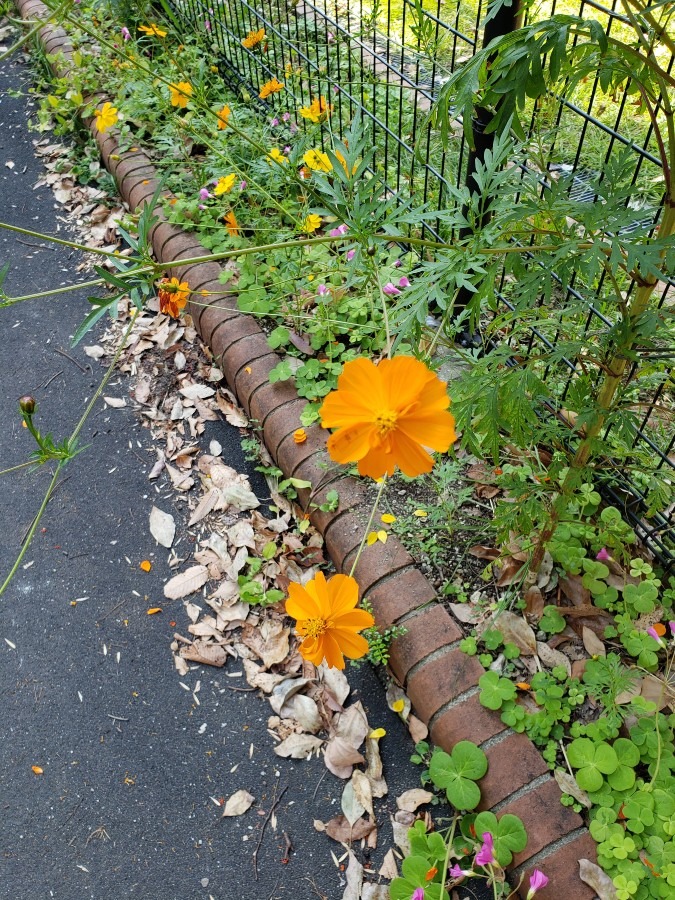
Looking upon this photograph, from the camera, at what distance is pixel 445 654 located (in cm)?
196

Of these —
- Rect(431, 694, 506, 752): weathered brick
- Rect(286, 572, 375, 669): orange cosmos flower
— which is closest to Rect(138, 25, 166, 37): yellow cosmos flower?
Rect(286, 572, 375, 669): orange cosmos flower

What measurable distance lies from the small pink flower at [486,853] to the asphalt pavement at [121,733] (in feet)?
0.96

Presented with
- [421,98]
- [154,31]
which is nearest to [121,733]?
[154,31]

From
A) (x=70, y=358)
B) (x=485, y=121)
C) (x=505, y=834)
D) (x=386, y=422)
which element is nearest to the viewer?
(x=386, y=422)

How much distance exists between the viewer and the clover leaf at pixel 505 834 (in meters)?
1.67

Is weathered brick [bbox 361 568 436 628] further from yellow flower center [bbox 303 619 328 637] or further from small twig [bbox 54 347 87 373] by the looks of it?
small twig [bbox 54 347 87 373]

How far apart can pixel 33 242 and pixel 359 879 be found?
3.30 metres

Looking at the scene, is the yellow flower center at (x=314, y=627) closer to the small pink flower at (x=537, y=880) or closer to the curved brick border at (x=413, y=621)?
the curved brick border at (x=413, y=621)

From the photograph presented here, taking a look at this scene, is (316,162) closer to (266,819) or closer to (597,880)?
(266,819)

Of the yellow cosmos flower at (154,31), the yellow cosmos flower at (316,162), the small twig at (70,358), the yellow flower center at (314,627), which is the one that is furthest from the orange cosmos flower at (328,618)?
the yellow cosmos flower at (154,31)

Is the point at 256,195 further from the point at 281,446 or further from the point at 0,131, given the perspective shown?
the point at 0,131

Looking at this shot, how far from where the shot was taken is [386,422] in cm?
103

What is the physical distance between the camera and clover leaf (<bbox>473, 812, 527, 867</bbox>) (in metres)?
1.67

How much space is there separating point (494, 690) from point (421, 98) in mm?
2964
